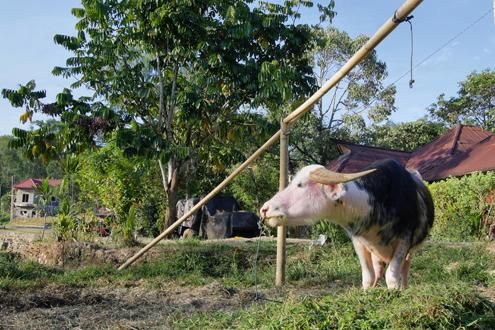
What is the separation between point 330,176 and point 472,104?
24.7 meters

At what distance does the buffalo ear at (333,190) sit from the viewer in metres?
3.88

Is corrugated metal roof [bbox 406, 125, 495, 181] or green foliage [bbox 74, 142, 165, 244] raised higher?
corrugated metal roof [bbox 406, 125, 495, 181]

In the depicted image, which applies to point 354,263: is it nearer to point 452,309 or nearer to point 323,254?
point 323,254

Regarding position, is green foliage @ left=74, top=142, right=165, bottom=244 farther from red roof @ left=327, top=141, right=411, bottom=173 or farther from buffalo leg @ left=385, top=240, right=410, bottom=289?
buffalo leg @ left=385, top=240, right=410, bottom=289

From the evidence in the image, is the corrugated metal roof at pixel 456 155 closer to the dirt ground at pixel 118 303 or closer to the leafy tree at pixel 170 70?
the leafy tree at pixel 170 70

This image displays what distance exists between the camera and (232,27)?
12.1 m

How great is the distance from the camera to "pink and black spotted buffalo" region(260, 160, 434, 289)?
3.90 meters

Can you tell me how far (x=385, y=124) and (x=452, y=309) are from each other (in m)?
24.2

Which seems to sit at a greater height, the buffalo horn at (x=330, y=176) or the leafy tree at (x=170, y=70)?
the leafy tree at (x=170, y=70)

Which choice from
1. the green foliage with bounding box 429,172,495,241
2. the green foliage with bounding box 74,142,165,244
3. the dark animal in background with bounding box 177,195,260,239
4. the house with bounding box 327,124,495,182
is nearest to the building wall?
the green foliage with bounding box 74,142,165,244

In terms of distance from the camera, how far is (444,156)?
15.6m

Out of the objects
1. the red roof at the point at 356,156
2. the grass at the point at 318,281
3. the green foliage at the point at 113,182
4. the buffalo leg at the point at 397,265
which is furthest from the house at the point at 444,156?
the buffalo leg at the point at 397,265

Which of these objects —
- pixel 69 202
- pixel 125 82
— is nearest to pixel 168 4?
pixel 125 82

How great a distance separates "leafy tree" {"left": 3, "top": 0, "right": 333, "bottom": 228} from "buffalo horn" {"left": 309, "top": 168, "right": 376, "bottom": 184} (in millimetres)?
7813
